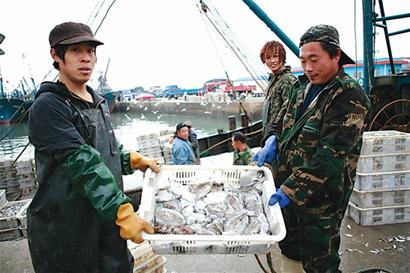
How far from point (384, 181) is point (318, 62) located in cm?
251

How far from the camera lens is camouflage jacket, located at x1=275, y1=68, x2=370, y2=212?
5.38 ft

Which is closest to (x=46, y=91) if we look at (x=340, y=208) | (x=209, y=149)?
(x=340, y=208)

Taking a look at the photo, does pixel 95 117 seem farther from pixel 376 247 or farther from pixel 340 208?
pixel 376 247

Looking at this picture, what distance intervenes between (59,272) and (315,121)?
1768mm

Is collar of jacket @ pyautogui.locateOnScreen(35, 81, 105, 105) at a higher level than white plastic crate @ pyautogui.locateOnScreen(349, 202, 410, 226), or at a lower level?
higher

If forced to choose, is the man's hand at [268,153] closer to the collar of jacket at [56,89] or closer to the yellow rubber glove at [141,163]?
the yellow rubber glove at [141,163]

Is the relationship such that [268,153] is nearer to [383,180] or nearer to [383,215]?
[383,180]

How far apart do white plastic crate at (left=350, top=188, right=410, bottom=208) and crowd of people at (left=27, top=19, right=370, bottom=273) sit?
1.88 metres

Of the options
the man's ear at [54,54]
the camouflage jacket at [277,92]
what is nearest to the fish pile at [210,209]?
the man's ear at [54,54]

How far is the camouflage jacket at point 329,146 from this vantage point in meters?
1.64

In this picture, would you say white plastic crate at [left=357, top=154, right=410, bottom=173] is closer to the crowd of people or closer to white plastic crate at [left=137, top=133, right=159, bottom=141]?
the crowd of people

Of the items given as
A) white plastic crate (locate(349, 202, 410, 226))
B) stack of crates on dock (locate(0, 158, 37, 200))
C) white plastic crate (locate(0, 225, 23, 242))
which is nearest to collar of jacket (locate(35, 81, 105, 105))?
white plastic crate (locate(0, 225, 23, 242))

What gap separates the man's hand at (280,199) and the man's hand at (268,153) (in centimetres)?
57

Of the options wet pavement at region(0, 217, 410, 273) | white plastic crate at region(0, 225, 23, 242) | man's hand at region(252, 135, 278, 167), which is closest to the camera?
man's hand at region(252, 135, 278, 167)
